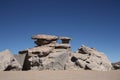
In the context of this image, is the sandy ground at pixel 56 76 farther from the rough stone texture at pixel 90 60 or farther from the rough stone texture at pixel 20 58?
the rough stone texture at pixel 20 58

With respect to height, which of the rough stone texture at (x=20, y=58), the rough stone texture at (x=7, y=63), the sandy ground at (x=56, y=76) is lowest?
the sandy ground at (x=56, y=76)

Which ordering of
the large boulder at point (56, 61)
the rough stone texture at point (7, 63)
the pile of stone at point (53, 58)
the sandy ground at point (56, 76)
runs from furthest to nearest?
the pile of stone at point (53, 58) → the large boulder at point (56, 61) → the rough stone texture at point (7, 63) → the sandy ground at point (56, 76)

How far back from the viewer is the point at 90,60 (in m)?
21.8

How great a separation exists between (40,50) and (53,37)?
2908 mm

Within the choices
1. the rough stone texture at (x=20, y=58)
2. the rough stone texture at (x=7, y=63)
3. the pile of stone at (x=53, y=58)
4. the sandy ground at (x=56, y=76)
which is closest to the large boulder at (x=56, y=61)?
the pile of stone at (x=53, y=58)

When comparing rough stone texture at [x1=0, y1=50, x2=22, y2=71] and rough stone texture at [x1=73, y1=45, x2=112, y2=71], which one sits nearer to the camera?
rough stone texture at [x1=0, y1=50, x2=22, y2=71]

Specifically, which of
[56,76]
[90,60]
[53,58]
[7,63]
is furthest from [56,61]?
[56,76]

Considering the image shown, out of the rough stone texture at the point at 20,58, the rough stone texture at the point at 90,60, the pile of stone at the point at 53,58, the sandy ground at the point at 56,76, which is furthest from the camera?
the rough stone texture at the point at 20,58

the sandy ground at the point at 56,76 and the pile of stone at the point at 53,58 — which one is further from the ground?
the pile of stone at the point at 53,58

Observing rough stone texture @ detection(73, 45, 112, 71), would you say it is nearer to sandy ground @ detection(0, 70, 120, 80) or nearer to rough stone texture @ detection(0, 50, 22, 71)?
sandy ground @ detection(0, 70, 120, 80)

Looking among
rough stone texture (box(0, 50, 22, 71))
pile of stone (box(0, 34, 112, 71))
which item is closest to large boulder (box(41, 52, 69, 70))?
pile of stone (box(0, 34, 112, 71))

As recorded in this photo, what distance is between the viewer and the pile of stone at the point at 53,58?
19.7 meters

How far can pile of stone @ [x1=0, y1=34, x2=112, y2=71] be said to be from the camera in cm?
1967

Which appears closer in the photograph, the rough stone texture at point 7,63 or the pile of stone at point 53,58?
the rough stone texture at point 7,63
